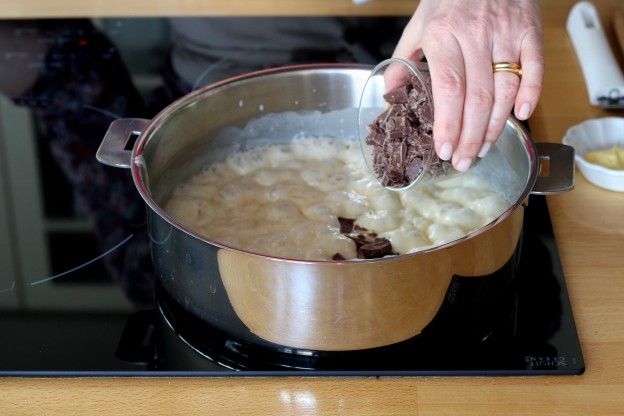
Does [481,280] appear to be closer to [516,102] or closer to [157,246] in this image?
[516,102]

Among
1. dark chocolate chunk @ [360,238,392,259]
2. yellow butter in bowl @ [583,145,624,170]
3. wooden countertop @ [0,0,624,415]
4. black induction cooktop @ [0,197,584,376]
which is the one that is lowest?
wooden countertop @ [0,0,624,415]

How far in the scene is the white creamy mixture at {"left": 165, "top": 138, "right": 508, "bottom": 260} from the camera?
113 cm

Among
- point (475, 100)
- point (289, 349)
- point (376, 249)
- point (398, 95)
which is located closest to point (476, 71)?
point (475, 100)

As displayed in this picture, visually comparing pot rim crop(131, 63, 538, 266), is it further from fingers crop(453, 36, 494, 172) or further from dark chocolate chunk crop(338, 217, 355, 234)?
dark chocolate chunk crop(338, 217, 355, 234)

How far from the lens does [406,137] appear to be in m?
1.06

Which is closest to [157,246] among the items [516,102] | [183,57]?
[516,102]

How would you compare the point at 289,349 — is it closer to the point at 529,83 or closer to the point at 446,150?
the point at 446,150

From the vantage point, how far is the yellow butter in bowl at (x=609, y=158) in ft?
4.17

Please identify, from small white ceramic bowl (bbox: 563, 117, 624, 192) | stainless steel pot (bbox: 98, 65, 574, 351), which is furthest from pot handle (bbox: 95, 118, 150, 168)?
small white ceramic bowl (bbox: 563, 117, 624, 192)

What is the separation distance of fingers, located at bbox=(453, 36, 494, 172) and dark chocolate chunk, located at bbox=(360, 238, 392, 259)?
0.47 feet

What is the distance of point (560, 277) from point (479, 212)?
140 millimetres

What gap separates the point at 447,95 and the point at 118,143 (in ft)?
1.34

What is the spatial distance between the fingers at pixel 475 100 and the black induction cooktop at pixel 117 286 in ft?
0.45

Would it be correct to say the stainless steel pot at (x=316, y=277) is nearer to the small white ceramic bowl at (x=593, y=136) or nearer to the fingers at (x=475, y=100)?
the fingers at (x=475, y=100)
